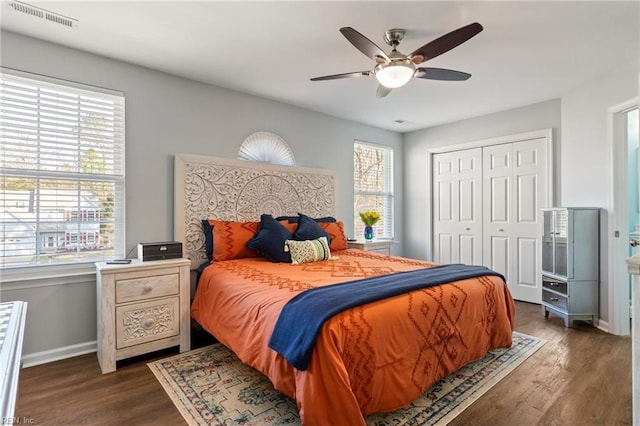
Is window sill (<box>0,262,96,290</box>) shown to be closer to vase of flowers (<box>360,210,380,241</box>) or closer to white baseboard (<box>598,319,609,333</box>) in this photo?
vase of flowers (<box>360,210,380,241</box>)

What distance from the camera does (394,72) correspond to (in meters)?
2.24

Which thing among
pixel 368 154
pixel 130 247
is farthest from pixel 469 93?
pixel 130 247

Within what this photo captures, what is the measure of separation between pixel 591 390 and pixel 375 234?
11.1 ft

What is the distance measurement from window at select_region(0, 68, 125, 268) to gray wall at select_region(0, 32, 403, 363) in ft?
0.35

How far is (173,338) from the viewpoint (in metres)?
2.70

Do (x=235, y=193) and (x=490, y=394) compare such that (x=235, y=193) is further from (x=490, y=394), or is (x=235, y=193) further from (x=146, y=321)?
(x=490, y=394)

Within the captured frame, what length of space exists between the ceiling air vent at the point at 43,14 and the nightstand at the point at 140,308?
5.87ft

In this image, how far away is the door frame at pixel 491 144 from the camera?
399cm

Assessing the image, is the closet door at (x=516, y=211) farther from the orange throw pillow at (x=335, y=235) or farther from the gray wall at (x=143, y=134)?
the gray wall at (x=143, y=134)

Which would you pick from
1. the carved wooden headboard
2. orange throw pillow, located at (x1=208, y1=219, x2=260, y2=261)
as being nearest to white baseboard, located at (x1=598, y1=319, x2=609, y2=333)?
the carved wooden headboard

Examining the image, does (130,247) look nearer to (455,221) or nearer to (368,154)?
(368,154)

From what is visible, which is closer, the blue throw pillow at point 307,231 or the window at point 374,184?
the blue throw pillow at point 307,231

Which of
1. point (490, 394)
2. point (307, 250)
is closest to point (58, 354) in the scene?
point (307, 250)

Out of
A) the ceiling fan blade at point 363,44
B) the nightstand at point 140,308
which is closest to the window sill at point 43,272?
the nightstand at point 140,308
